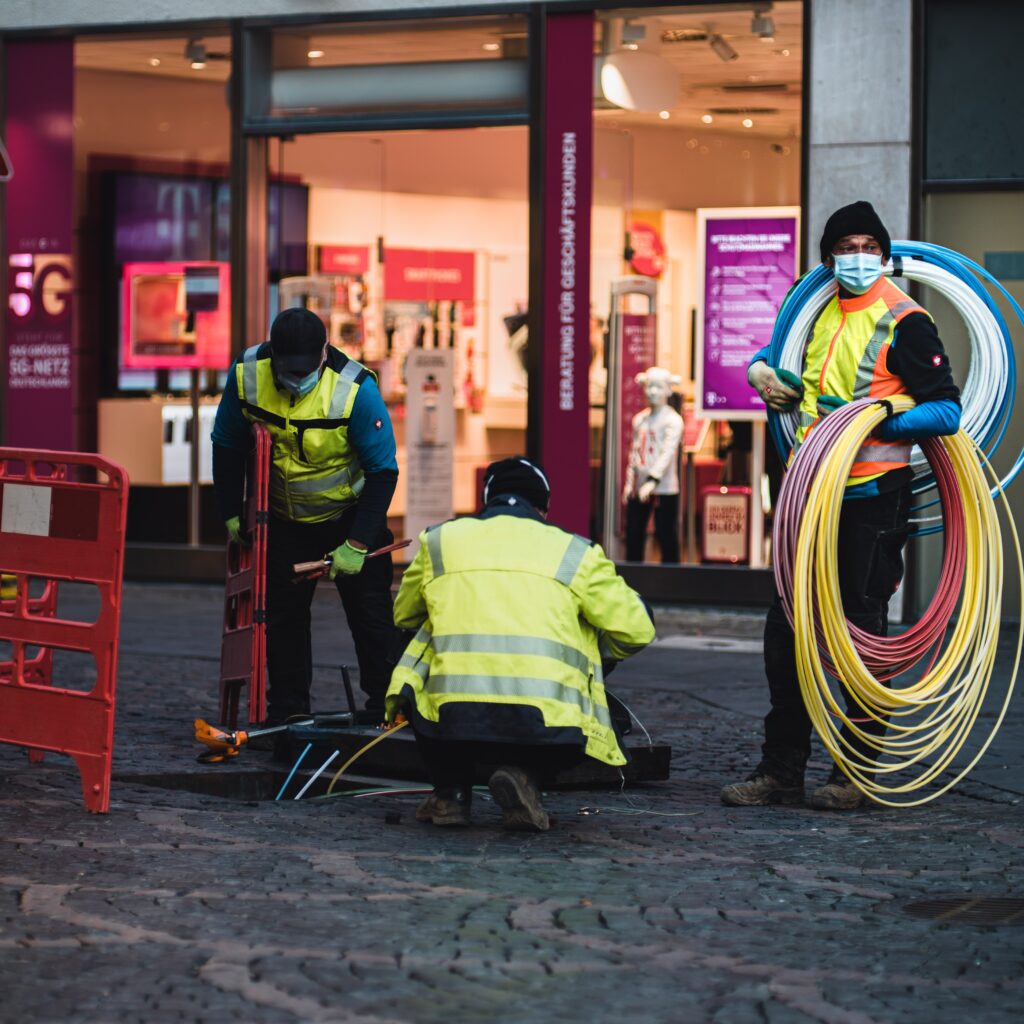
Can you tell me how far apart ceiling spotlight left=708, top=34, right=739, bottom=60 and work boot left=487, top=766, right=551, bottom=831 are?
7667mm

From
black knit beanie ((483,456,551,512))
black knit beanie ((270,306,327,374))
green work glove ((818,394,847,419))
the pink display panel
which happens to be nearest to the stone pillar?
the pink display panel

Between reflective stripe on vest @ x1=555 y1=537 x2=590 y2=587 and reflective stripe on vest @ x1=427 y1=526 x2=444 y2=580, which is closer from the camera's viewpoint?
reflective stripe on vest @ x1=555 y1=537 x2=590 y2=587

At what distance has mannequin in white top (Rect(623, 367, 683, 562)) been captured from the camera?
13188mm

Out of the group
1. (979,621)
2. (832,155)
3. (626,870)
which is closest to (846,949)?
(626,870)

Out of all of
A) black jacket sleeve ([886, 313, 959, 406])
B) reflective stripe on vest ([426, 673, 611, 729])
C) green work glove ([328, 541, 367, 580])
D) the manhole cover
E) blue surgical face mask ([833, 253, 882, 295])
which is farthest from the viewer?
green work glove ([328, 541, 367, 580])

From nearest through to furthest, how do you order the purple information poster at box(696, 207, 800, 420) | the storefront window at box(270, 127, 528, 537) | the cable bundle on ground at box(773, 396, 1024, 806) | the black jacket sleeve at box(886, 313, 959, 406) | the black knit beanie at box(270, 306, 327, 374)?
the cable bundle on ground at box(773, 396, 1024, 806) < the black jacket sleeve at box(886, 313, 959, 406) < the black knit beanie at box(270, 306, 327, 374) < the purple information poster at box(696, 207, 800, 420) < the storefront window at box(270, 127, 528, 537)

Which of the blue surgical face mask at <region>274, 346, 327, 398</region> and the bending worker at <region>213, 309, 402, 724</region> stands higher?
the blue surgical face mask at <region>274, 346, 327, 398</region>

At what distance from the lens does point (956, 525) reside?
284 inches

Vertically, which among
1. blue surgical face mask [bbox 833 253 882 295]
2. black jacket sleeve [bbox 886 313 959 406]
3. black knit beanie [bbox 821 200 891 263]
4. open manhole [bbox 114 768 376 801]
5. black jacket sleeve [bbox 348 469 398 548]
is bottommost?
open manhole [bbox 114 768 376 801]

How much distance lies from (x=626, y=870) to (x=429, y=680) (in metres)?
0.93

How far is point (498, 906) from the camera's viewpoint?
5.30 m

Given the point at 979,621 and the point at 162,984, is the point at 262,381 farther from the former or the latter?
the point at 162,984

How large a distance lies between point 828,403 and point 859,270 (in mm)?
479

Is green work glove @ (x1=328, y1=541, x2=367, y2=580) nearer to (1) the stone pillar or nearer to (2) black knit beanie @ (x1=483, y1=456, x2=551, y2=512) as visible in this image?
(2) black knit beanie @ (x1=483, y1=456, x2=551, y2=512)
